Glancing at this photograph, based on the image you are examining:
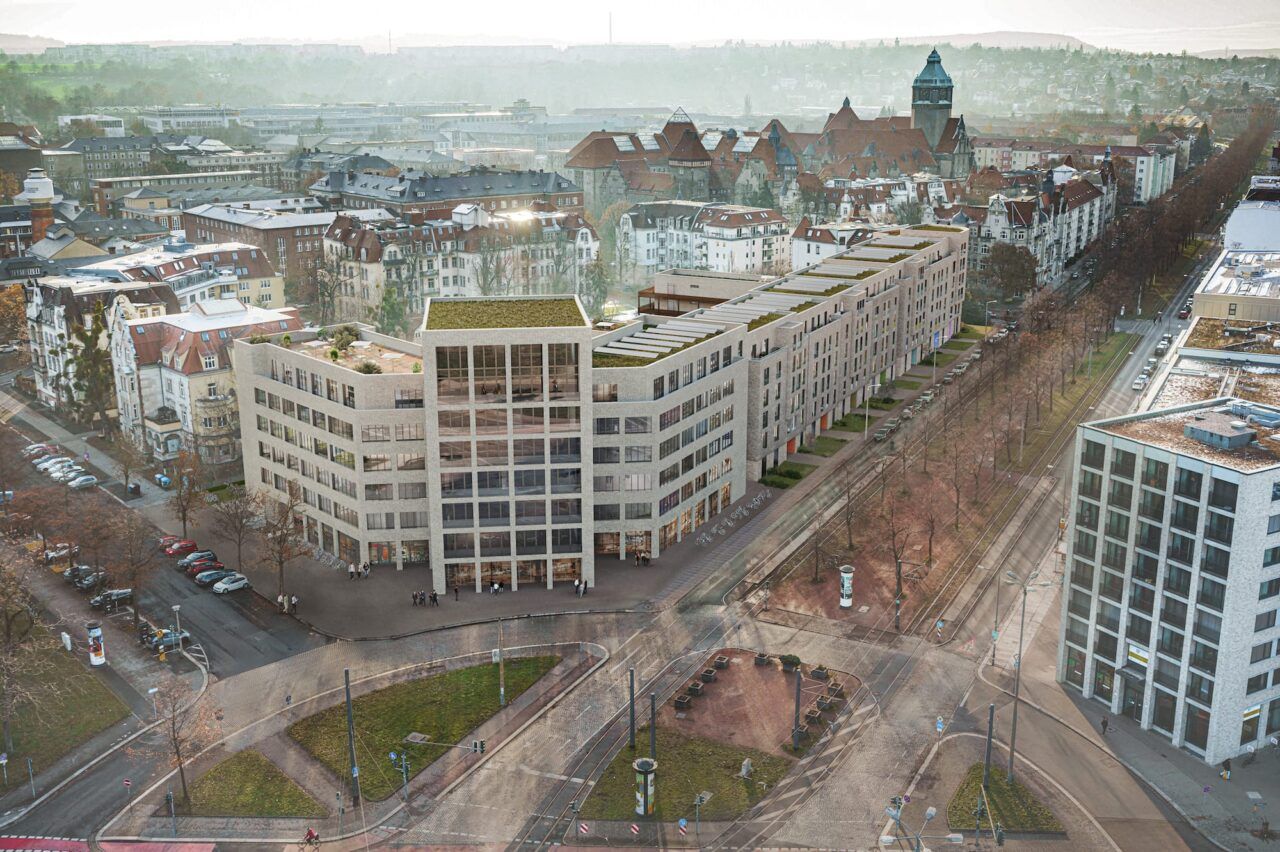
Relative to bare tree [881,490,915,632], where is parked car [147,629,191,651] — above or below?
below

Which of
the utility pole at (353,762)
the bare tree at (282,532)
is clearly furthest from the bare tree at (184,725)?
the bare tree at (282,532)

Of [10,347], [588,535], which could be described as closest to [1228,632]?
[588,535]

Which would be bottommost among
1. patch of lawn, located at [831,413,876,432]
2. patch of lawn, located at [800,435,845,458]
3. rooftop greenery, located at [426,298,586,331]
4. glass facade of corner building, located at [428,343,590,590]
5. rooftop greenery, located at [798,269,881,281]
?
patch of lawn, located at [800,435,845,458]

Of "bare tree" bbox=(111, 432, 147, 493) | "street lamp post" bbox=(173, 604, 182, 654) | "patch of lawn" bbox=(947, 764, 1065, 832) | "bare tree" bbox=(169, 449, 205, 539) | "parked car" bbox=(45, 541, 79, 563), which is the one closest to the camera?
"patch of lawn" bbox=(947, 764, 1065, 832)

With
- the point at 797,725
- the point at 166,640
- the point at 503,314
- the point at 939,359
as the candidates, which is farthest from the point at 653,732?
the point at 939,359

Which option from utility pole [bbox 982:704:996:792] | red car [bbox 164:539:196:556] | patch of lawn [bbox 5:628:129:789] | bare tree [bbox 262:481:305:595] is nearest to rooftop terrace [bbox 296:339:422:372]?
bare tree [bbox 262:481:305:595]

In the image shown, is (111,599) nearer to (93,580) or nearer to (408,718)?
(93,580)

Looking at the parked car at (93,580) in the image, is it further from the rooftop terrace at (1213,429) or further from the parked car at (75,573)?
the rooftop terrace at (1213,429)

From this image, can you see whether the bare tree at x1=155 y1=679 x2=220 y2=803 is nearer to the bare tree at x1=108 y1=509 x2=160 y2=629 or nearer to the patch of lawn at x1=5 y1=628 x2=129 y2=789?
the patch of lawn at x1=5 y1=628 x2=129 y2=789
